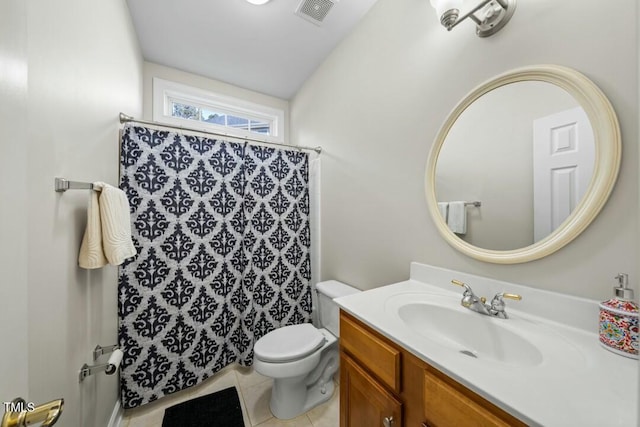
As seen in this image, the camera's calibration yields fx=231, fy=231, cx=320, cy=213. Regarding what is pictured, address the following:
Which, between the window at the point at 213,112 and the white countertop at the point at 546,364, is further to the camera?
the window at the point at 213,112

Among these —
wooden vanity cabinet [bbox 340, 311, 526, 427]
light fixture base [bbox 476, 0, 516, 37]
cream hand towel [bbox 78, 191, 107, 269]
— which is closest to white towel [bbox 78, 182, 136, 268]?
cream hand towel [bbox 78, 191, 107, 269]

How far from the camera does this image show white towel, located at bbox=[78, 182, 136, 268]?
0.91 meters

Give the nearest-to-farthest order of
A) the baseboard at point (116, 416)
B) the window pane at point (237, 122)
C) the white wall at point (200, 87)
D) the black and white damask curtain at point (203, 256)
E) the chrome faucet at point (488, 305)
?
the chrome faucet at point (488, 305) < the baseboard at point (116, 416) < the black and white damask curtain at point (203, 256) < the white wall at point (200, 87) < the window pane at point (237, 122)

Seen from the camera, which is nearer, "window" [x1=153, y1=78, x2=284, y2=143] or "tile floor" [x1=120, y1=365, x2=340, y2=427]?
"tile floor" [x1=120, y1=365, x2=340, y2=427]

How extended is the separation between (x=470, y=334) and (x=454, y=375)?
1.30ft

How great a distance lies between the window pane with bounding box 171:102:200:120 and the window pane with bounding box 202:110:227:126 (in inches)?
2.5

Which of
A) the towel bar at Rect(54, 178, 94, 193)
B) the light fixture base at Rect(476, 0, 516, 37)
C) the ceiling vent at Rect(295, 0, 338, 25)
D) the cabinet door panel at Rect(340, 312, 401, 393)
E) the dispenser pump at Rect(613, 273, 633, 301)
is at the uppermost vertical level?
the ceiling vent at Rect(295, 0, 338, 25)

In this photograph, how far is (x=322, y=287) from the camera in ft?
5.81

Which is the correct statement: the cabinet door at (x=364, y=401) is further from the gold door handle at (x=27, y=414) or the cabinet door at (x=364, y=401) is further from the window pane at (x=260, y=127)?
the window pane at (x=260, y=127)

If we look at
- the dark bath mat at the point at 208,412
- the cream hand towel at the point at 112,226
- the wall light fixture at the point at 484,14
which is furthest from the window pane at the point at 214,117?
the dark bath mat at the point at 208,412

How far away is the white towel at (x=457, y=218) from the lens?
105cm

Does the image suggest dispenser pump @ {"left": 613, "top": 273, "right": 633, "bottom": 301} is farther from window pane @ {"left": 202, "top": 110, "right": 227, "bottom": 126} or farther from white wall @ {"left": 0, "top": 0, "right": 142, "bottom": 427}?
window pane @ {"left": 202, "top": 110, "right": 227, "bottom": 126}

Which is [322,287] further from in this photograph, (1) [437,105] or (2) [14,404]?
(2) [14,404]

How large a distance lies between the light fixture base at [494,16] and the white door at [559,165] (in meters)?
0.43
